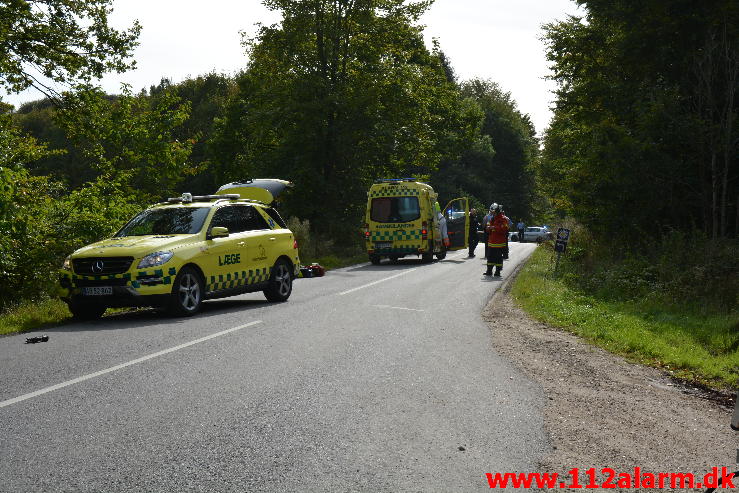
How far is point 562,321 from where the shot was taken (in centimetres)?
1220

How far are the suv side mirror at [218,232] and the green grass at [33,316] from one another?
2.58 metres

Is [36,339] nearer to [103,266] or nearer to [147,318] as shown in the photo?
[103,266]

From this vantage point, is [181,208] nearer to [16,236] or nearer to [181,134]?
[16,236]

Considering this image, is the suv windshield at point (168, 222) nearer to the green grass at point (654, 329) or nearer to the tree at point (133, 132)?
the green grass at point (654, 329)

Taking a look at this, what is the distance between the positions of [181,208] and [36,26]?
29.9 ft

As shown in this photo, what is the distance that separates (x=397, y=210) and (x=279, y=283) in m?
12.9

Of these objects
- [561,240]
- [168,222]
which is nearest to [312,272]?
[561,240]

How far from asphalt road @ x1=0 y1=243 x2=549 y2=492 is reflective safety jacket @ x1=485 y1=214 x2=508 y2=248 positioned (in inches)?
376

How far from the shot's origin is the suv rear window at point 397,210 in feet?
87.9

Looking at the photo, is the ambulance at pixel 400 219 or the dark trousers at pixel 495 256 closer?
the dark trousers at pixel 495 256

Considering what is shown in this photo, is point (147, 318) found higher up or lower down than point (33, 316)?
lower down

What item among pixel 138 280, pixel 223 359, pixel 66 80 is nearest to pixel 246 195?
pixel 66 80

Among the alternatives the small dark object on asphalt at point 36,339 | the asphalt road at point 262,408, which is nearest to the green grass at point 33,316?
the asphalt road at point 262,408

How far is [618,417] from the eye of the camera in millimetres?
6020
